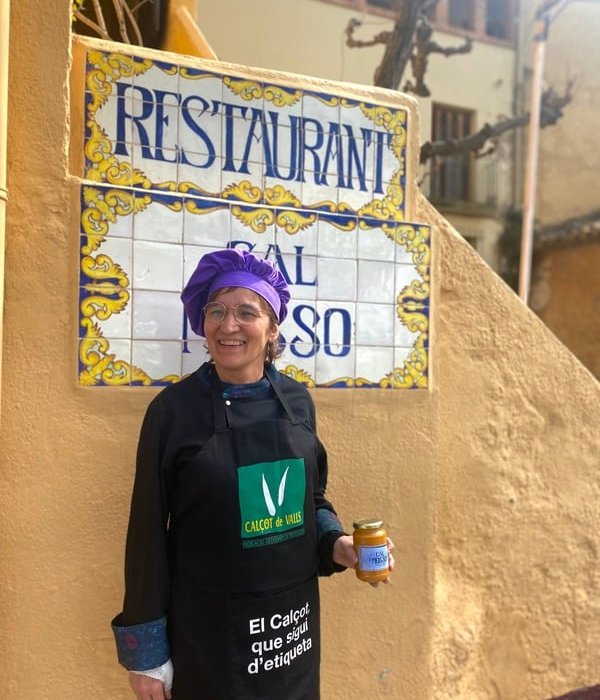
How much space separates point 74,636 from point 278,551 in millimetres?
878

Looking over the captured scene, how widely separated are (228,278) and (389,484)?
1.26 m

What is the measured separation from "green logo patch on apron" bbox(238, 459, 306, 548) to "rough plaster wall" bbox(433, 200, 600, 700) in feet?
3.73

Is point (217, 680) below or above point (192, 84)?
below

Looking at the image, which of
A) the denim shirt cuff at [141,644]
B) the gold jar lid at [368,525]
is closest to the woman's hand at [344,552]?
the gold jar lid at [368,525]

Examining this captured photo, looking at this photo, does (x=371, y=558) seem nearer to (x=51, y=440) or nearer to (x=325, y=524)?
(x=325, y=524)

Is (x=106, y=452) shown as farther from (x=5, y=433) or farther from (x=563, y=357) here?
(x=563, y=357)

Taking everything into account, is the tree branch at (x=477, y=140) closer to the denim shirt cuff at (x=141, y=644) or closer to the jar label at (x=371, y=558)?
the jar label at (x=371, y=558)

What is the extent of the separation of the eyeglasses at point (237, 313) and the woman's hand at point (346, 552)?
2.38 feet

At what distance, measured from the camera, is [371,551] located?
6.92 feet

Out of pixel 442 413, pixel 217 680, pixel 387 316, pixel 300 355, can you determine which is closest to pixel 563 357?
pixel 442 413

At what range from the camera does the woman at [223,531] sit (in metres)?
2.02

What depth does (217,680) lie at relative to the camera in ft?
6.63

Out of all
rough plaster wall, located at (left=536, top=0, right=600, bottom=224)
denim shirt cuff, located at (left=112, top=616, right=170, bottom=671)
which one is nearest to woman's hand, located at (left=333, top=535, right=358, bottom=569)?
denim shirt cuff, located at (left=112, top=616, right=170, bottom=671)

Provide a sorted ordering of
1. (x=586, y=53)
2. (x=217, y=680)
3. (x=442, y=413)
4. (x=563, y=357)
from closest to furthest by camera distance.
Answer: (x=217, y=680)
(x=442, y=413)
(x=563, y=357)
(x=586, y=53)
